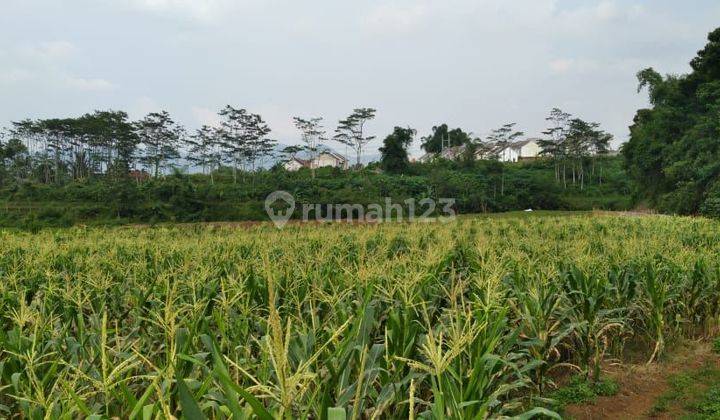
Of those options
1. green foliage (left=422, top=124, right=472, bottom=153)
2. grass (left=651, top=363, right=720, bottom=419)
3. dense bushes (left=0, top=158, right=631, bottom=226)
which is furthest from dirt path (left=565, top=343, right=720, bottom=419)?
green foliage (left=422, top=124, right=472, bottom=153)

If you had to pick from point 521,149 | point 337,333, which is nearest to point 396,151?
point 521,149

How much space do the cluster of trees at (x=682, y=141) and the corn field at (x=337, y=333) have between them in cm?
2307

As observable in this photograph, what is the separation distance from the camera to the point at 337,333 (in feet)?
4.98

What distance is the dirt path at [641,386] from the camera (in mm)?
3400

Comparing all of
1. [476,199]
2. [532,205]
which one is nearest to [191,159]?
[476,199]

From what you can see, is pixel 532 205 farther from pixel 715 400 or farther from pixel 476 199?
pixel 715 400

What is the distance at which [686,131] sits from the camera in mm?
27391

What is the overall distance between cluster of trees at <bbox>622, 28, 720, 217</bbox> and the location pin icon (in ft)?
83.7

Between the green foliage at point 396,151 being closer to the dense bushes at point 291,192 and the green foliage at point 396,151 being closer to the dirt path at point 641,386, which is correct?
the dense bushes at point 291,192

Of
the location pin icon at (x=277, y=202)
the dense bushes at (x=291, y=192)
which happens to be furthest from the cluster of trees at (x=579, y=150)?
the location pin icon at (x=277, y=202)

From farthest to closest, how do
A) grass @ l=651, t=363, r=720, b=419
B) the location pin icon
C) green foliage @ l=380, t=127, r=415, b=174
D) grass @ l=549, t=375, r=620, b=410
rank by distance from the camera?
green foliage @ l=380, t=127, r=415, b=174, the location pin icon, grass @ l=549, t=375, r=620, b=410, grass @ l=651, t=363, r=720, b=419

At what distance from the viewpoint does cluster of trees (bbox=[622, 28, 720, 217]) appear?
2441 cm

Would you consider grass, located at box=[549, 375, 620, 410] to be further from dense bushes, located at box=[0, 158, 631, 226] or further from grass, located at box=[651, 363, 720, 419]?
dense bushes, located at box=[0, 158, 631, 226]

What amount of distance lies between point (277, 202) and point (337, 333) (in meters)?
33.6
